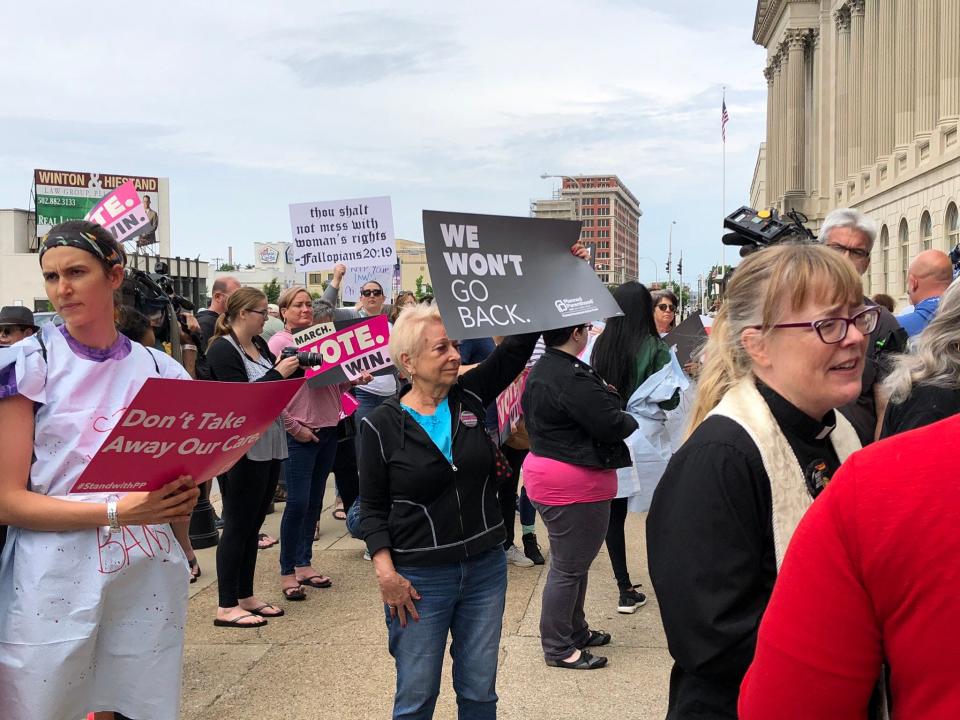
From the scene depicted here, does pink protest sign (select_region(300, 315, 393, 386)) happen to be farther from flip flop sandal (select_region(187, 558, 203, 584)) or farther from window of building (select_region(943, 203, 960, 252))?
window of building (select_region(943, 203, 960, 252))

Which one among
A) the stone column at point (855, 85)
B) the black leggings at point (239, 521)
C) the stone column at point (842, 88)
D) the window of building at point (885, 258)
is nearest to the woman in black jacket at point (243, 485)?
the black leggings at point (239, 521)

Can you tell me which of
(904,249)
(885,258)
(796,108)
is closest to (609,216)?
(796,108)

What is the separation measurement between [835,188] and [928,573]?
200 ft

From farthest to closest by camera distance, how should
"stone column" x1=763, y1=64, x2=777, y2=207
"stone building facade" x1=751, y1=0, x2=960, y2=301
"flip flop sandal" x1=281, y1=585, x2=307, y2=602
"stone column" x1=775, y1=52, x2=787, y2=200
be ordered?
"stone column" x1=763, y1=64, x2=777, y2=207
"stone column" x1=775, y1=52, x2=787, y2=200
"stone building facade" x1=751, y1=0, x2=960, y2=301
"flip flop sandal" x1=281, y1=585, x2=307, y2=602

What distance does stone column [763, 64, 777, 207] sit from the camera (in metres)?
75.8

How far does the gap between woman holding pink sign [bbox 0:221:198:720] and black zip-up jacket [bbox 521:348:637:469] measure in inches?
95.5

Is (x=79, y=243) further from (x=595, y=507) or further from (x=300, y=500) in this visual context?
(x=300, y=500)

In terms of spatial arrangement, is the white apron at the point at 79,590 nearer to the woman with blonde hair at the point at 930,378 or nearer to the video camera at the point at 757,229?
the woman with blonde hair at the point at 930,378

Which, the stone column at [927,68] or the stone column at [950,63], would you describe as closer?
the stone column at [950,63]

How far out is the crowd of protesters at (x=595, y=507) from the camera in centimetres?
112

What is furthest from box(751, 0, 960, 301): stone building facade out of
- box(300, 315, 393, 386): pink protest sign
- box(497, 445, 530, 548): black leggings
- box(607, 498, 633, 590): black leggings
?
box(300, 315, 393, 386): pink protest sign

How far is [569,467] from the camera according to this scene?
16.3ft

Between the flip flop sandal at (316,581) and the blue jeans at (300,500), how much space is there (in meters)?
0.11

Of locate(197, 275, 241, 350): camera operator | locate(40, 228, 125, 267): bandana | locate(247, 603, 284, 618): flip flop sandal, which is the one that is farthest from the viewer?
locate(197, 275, 241, 350): camera operator
